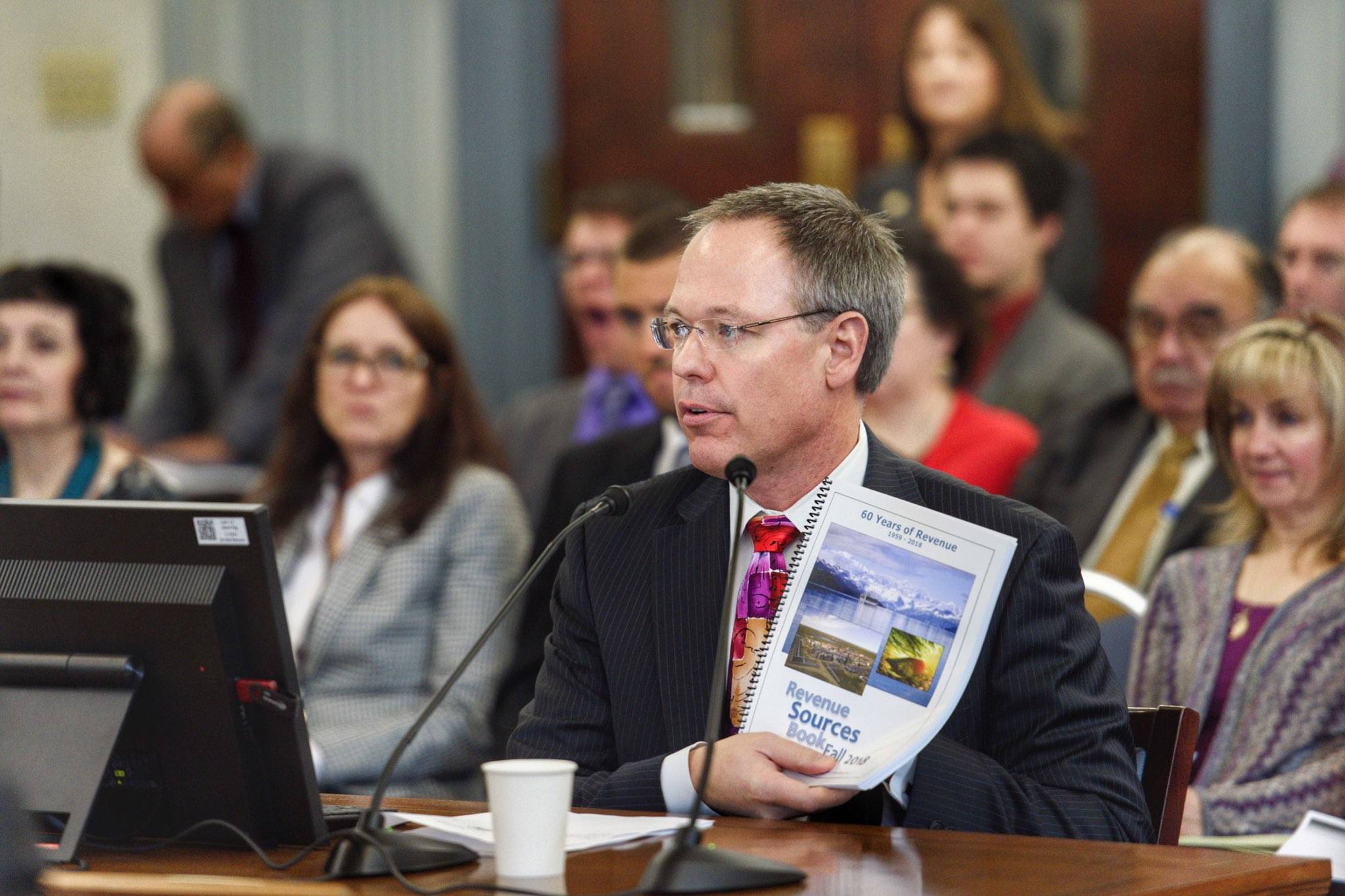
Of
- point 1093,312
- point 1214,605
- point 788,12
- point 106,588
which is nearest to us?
point 106,588

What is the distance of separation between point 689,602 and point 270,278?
12.8ft

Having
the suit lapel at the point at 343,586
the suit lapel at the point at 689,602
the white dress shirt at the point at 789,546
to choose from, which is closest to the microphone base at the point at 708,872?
the white dress shirt at the point at 789,546

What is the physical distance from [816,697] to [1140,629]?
4.31 feet

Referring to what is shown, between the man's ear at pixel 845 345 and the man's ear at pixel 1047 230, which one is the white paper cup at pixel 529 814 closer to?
the man's ear at pixel 845 345

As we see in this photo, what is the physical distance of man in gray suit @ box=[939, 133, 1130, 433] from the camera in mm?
4363

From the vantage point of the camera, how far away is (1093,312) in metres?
5.45

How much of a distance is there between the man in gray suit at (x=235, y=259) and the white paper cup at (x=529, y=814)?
13.1 ft

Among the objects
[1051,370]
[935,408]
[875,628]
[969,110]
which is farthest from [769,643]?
[969,110]

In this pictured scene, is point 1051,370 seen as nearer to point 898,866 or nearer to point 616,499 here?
point 616,499

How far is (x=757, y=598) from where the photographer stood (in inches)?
81.6

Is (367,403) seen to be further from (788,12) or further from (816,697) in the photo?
(788,12)

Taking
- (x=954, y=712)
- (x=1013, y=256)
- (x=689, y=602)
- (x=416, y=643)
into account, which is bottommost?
(x=416, y=643)

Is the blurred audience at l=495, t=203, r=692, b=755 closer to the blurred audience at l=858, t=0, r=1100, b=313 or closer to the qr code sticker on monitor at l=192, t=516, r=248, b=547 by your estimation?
the blurred audience at l=858, t=0, r=1100, b=313

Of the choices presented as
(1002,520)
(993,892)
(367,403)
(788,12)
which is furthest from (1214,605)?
(788,12)
